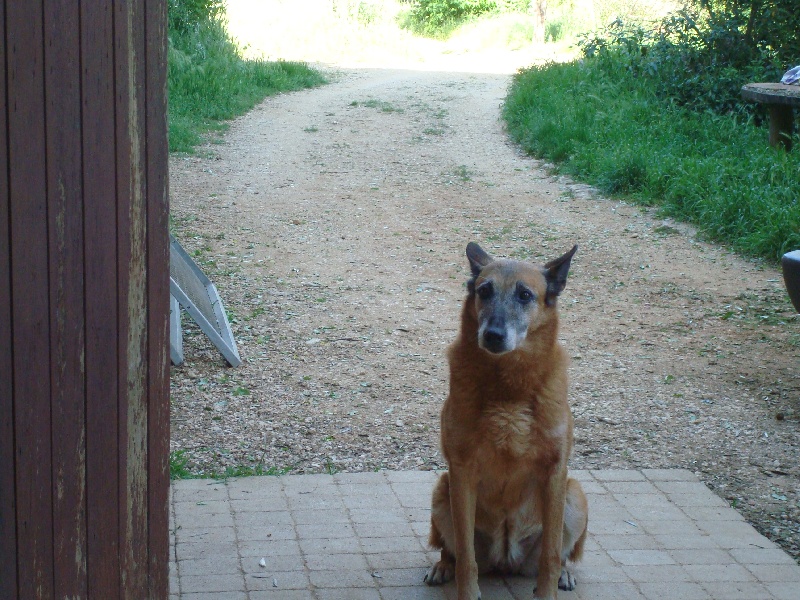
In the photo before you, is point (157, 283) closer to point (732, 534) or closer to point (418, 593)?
point (418, 593)

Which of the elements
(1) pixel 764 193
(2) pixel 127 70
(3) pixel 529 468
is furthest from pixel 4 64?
(1) pixel 764 193

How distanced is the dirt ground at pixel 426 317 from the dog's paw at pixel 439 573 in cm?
129

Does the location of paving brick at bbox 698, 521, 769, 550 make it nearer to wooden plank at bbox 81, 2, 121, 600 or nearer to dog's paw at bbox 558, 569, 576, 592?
dog's paw at bbox 558, 569, 576, 592

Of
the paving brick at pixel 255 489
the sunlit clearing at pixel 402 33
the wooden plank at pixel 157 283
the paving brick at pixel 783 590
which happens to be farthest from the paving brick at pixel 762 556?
the sunlit clearing at pixel 402 33

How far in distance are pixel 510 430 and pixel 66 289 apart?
5.79ft

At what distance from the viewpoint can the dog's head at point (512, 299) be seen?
10.9 feet

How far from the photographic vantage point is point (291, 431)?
17.8 feet

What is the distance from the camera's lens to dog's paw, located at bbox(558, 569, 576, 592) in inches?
145

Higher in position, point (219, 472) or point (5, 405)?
point (5, 405)

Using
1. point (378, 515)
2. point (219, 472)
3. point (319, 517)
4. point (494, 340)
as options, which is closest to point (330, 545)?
point (319, 517)

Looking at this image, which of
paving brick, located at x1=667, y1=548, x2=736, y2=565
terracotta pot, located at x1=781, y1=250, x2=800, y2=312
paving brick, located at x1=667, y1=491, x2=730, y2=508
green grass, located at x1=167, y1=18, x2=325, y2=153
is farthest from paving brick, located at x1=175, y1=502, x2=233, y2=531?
green grass, located at x1=167, y1=18, x2=325, y2=153

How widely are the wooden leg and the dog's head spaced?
32.1 ft

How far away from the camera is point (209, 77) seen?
16.9m

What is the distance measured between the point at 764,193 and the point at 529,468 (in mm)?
7935
